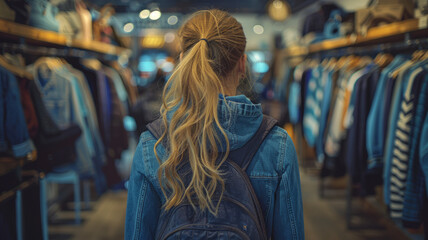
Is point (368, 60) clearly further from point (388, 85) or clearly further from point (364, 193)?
point (364, 193)

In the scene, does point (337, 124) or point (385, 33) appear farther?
point (337, 124)

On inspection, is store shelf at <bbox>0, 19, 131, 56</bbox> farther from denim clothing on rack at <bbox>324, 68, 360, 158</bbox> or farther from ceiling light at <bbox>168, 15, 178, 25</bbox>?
ceiling light at <bbox>168, 15, 178, 25</bbox>

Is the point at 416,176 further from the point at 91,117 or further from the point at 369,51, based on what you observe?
the point at 91,117

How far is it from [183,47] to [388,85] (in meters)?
1.80

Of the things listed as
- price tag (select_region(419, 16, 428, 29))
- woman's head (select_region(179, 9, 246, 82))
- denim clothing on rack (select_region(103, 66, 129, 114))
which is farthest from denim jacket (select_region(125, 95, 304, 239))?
denim clothing on rack (select_region(103, 66, 129, 114))

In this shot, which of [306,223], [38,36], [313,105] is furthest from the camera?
[313,105]

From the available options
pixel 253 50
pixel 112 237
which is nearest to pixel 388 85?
pixel 112 237

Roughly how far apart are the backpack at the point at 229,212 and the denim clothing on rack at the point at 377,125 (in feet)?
5.65

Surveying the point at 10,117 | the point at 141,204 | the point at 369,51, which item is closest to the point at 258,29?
the point at 369,51

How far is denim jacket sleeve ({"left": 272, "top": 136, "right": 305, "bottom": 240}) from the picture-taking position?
41.8 inches

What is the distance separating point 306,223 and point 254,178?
2.78m

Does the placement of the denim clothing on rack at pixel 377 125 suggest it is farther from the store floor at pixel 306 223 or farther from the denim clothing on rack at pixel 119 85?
the denim clothing on rack at pixel 119 85

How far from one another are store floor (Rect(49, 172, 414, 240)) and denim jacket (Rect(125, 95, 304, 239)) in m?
2.28

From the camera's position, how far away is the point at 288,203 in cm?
109
